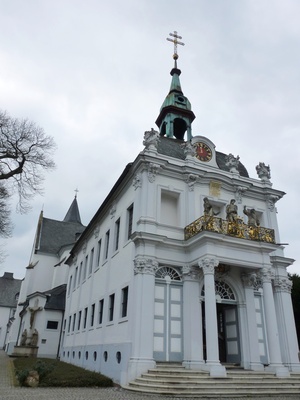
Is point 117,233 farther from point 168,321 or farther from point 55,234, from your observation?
point 55,234

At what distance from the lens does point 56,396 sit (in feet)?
33.5

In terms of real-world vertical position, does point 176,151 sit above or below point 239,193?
above

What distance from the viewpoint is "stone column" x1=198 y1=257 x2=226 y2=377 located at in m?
12.0

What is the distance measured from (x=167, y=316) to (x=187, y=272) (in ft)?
6.98

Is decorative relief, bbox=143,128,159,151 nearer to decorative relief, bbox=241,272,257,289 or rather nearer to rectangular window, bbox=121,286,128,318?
rectangular window, bbox=121,286,128,318

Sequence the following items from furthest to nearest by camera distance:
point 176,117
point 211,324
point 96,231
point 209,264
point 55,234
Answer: point 55,234 < point 96,231 < point 176,117 < point 209,264 < point 211,324

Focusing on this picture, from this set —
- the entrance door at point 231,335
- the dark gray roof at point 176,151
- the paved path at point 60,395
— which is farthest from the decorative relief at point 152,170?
the paved path at point 60,395

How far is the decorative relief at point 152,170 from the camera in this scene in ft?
53.5

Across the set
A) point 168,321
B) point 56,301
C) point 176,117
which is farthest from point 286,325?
point 56,301

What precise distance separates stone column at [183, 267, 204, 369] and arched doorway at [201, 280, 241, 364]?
31.7 inches

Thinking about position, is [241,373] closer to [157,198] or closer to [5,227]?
[157,198]

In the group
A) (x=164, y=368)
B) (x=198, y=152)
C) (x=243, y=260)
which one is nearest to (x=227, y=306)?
(x=243, y=260)

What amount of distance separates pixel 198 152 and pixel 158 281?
A: 8.05m

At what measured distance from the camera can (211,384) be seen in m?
11.2
